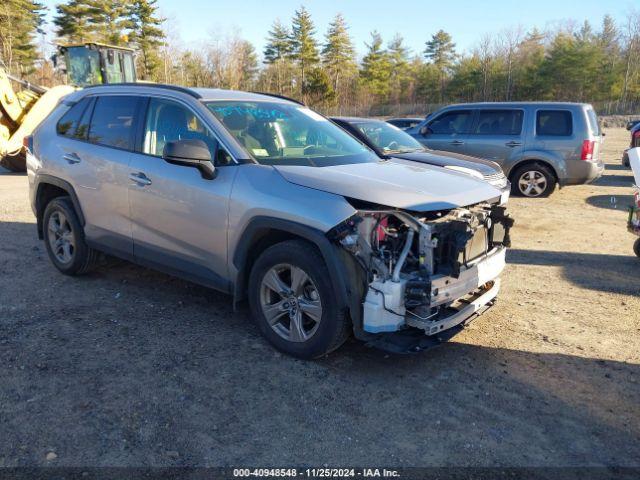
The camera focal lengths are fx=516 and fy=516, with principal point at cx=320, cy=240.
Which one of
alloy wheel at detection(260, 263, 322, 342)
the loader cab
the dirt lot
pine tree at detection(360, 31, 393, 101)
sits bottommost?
the dirt lot

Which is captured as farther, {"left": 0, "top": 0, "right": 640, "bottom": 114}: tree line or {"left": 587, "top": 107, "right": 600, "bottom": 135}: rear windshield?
{"left": 0, "top": 0, "right": 640, "bottom": 114}: tree line

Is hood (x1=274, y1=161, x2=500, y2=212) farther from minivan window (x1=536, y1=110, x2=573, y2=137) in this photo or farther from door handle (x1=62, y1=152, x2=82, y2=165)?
minivan window (x1=536, y1=110, x2=573, y2=137)

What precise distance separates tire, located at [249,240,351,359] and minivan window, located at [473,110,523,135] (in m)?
8.72

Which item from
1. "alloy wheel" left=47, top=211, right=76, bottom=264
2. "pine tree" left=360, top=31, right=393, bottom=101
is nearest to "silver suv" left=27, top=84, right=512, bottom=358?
"alloy wheel" left=47, top=211, right=76, bottom=264

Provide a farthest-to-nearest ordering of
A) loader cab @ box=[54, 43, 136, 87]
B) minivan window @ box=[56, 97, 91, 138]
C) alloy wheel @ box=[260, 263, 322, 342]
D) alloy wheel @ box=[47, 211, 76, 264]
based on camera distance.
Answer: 1. loader cab @ box=[54, 43, 136, 87]
2. alloy wheel @ box=[47, 211, 76, 264]
3. minivan window @ box=[56, 97, 91, 138]
4. alloy wheel @ box=[260, 263, 322, 342]

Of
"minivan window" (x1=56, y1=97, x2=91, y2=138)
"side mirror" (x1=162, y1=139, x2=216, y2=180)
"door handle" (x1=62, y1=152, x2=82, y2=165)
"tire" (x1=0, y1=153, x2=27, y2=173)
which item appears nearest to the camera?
"side mirror" (x1=162, y1=139, x2=216, y2=180)

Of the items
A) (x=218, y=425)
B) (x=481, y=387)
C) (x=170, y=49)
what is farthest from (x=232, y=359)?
(x=170, y=49)

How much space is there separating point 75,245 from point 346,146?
118 inches

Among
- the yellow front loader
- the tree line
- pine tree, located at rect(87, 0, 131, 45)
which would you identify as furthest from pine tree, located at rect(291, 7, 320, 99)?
the yellow front loader

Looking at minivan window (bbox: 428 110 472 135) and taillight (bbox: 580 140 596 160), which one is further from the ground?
minivan window (bbox: 428 110 472 135)

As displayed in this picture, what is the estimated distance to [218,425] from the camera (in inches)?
120

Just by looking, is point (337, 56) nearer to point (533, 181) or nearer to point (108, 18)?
point (108, 18)

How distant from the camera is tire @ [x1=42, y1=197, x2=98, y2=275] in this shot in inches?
210

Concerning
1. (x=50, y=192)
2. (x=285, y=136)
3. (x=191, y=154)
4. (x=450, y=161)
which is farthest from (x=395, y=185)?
(x=450, y=161)
